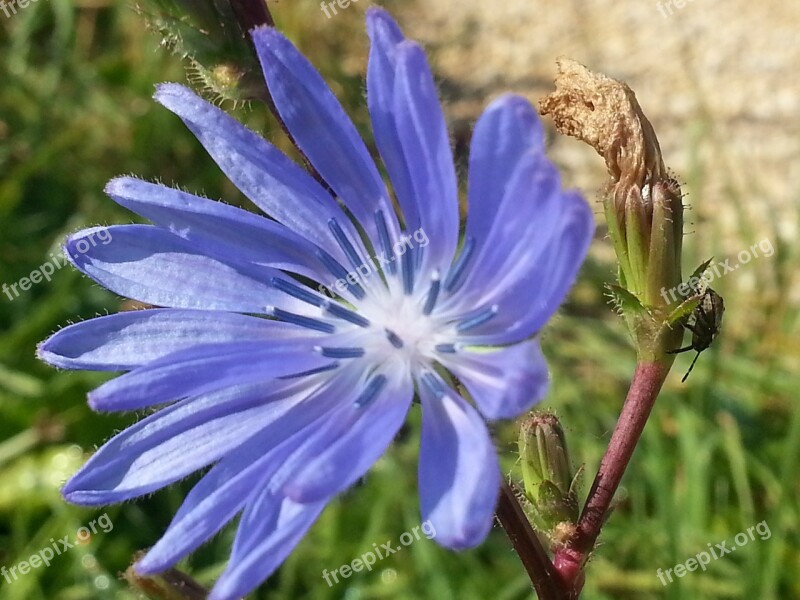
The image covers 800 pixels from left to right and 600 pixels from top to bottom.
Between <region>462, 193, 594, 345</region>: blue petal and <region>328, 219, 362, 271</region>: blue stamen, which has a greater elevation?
<region>328, 219, 362, 271</region>: blue stamen

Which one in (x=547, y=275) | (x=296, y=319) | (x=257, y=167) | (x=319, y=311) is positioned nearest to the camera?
(x=547, y=275)

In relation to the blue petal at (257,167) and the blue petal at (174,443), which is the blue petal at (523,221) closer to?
the blue petal at (257,167)

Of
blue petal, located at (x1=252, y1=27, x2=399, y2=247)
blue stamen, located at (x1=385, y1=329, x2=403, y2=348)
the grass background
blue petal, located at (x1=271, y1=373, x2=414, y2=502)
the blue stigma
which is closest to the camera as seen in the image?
blue petal, located at (x1=271, y1=373, x2=414, y2=502)

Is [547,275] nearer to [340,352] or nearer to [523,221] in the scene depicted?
[523,221]

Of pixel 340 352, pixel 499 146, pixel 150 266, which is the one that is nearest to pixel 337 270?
pixel 340 352

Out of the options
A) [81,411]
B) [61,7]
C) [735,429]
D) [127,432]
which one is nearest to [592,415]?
[735,429]

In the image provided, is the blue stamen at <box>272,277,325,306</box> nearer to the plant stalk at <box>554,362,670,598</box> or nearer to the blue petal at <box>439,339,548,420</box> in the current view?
the blue petal at <box>439,339,548,420</box>

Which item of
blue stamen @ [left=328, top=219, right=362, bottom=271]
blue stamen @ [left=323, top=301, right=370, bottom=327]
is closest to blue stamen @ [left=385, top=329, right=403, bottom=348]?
blue stamen @ [left=323, top=301, right=370, bottom=327]
